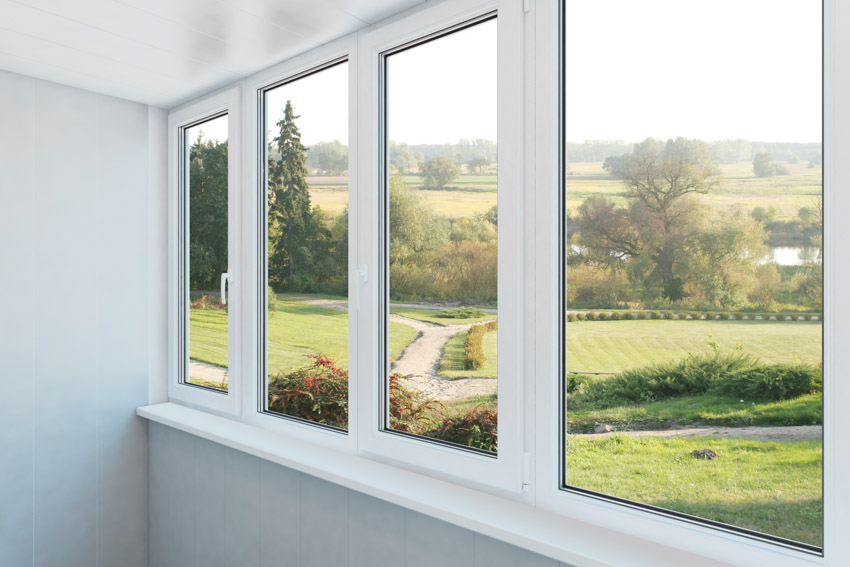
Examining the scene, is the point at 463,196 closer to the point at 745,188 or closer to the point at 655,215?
the point at 655,215

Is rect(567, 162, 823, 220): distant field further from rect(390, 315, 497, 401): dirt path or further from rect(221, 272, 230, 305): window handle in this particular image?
rect(221, 272, 230, 305): window handle

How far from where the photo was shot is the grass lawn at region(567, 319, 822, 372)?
113cm

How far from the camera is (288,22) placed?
1679 mm

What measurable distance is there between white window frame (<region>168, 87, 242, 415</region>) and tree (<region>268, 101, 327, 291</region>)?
163mm

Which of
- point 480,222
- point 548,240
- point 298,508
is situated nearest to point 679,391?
point 548,240

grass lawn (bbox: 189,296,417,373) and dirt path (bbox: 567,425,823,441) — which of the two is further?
grass lawn (bbox: 189,296,417,373)

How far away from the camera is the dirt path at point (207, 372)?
7.82 ft

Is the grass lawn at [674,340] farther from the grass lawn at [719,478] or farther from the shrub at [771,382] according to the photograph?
the grass lawn at [719,478]

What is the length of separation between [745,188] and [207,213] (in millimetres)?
2084

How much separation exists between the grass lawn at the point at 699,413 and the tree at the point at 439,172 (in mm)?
731

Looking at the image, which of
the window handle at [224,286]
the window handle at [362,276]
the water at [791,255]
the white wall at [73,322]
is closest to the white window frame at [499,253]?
the window handle at [362,276]

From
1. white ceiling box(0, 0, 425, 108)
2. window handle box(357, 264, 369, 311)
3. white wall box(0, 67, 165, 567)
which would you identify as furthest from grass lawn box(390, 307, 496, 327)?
white wall box(0, 67, 165, 567)

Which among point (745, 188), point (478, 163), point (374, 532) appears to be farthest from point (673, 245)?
point (374, 532)

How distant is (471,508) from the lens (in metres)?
1.36
